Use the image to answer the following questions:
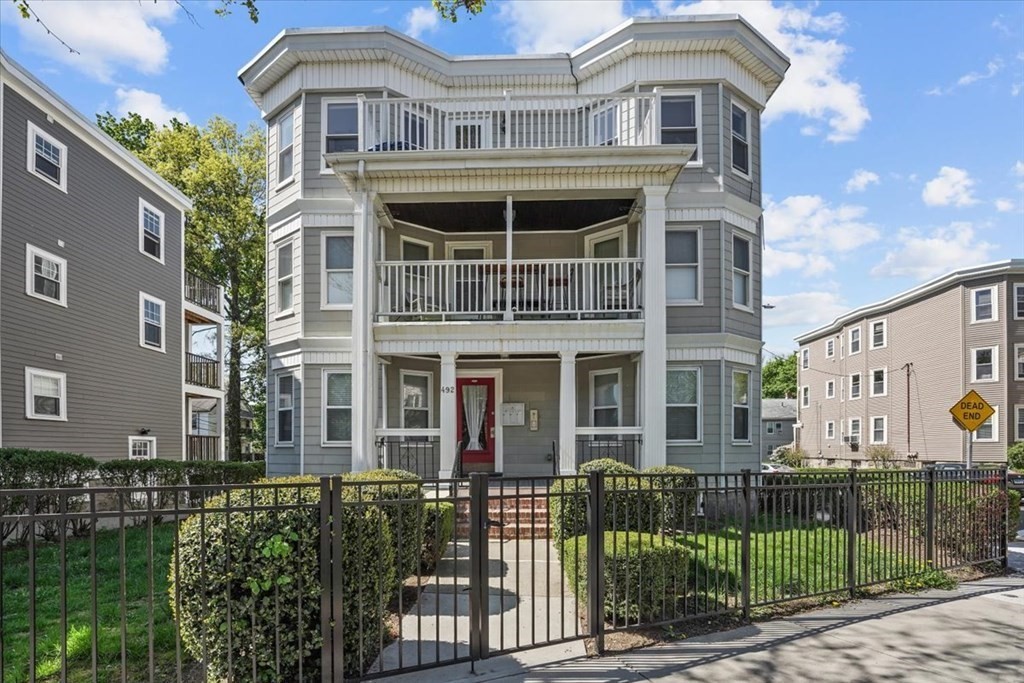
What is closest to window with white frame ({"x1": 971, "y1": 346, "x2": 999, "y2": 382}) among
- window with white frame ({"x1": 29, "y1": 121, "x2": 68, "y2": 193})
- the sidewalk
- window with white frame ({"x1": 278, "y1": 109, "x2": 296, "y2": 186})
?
the sidewalk

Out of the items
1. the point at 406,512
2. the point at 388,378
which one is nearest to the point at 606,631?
the point at 406,512

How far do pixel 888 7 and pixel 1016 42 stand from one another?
3499 millimetres

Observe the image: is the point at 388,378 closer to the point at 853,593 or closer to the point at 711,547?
the point at 711,547

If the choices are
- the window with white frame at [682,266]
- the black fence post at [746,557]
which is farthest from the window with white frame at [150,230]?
the black fence post at [746,557]

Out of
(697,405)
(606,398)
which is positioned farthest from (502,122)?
(697,405)

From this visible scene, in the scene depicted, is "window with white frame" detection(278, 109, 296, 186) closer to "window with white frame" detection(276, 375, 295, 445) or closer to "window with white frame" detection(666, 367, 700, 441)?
"window with white frame" detection(276, 375, 295, 445)

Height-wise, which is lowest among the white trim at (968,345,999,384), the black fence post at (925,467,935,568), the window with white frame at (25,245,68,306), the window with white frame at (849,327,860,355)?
the black fence post at (925,467,935,568)

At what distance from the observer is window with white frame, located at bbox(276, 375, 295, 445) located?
12.5m

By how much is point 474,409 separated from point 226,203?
19.1 meters

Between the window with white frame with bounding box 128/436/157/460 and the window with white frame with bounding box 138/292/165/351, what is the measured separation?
2.78m

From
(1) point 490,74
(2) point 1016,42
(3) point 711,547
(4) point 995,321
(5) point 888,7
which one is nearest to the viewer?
(3) point 711,547

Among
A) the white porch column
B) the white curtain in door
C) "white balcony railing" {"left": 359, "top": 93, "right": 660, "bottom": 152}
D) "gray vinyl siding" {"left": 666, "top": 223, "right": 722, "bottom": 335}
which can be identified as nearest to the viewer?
the white porch column

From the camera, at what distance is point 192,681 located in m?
4.45

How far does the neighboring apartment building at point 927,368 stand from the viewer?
22594mm
